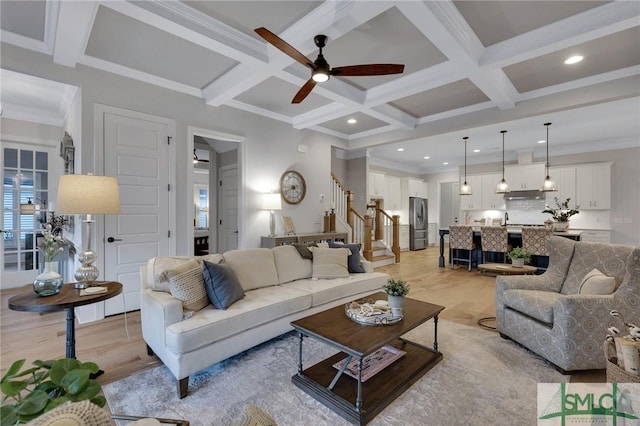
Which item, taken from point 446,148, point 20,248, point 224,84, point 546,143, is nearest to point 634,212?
point 546,143

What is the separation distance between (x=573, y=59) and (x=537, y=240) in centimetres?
344

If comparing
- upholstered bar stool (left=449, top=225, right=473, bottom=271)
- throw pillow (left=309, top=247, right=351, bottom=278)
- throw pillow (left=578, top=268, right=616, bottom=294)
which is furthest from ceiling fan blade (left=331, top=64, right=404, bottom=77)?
upholstered bar stool (left=449, top=225, right=473, bottom=271)

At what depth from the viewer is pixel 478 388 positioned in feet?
7.15

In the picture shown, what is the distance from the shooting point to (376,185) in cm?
871

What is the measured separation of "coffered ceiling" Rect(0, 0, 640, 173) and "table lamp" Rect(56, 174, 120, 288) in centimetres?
136

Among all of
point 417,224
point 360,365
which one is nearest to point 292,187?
point 360,365

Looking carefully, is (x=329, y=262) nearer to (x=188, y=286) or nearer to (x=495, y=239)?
(x=188, y=286)

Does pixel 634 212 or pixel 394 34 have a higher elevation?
pixel 394 34

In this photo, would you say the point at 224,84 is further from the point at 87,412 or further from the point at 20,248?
the point at 20,248

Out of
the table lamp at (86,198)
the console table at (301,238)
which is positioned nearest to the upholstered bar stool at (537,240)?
the console table at (301,238)

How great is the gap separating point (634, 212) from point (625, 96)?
4.57 metres

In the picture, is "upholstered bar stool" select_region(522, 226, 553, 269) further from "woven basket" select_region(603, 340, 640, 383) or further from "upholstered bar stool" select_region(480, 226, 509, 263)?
"woven basket" select_region(603, 340, 640, 383)

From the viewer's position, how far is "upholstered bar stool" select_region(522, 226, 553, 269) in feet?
18.3

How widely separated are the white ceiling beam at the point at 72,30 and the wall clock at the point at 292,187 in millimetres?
3232
